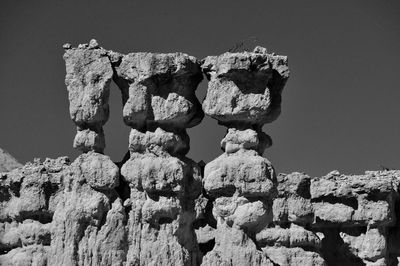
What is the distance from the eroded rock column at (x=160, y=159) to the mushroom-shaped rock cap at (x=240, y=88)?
0.43m

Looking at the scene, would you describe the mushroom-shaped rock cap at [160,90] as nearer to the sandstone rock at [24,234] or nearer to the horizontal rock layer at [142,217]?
the horizontal rock layer at [142,217]

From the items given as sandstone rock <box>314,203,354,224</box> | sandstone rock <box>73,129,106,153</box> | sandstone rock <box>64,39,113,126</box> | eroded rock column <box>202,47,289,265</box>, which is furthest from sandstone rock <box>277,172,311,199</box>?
sandstone rock <box>64,39,113,126</box>

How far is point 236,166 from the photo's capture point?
3058 cm

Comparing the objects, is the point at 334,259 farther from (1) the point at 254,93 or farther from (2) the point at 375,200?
(1) the point at 254,93

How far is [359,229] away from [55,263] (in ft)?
27.1

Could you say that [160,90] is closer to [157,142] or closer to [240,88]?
[157,142]

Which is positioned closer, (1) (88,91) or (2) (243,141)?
(2) (243,141)

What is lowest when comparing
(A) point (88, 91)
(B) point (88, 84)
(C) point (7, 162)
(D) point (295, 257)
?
(D) point (295, 257)

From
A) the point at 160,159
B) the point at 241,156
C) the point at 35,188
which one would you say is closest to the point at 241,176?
the point at 241,156

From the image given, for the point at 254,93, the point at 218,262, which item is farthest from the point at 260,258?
the point at 254,93

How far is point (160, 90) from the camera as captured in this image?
31.0 metres

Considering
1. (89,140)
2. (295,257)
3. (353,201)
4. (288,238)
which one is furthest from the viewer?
(353,201)

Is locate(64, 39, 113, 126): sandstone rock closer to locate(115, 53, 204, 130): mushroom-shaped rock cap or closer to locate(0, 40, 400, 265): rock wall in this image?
locate(0, 40, 400, 265): rock wall

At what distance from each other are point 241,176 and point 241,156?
1.17 feet
